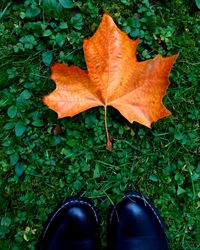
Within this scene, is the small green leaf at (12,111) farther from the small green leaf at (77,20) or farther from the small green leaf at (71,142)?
the small green leaf at (77,20)

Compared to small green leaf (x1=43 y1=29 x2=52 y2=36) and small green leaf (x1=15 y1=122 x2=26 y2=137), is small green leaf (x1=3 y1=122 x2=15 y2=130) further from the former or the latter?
small green leaf (x1=43 y1=29 x2=52 y2=36)

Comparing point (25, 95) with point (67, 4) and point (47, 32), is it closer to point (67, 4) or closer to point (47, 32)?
point (47, 32)

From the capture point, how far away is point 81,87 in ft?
5.02

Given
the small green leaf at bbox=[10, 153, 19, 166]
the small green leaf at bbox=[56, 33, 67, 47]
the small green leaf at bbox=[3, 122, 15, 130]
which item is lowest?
the small green leaf at bbox=[10, 153, 19, 166]

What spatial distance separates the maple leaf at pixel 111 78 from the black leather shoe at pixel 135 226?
1.55ft

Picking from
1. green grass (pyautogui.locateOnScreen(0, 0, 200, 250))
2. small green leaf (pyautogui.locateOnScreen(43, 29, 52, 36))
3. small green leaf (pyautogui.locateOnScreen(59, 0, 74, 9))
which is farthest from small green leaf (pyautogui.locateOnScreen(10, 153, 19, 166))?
small green leaf (pyautogui.locateOnScreen(59, 0, 74, 9))

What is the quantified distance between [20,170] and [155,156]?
2.04ft

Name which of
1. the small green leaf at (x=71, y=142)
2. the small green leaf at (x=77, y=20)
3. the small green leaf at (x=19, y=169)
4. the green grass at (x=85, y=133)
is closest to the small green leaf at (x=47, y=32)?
the green grass at (x=85, y=133)

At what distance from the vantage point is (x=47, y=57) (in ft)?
5.62

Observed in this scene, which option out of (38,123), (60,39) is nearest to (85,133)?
(38,123)

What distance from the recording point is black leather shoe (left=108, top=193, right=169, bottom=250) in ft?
5.79

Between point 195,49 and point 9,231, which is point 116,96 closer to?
point 195,49

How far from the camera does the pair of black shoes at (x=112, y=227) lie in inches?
68.9

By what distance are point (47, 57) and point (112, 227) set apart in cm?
84
